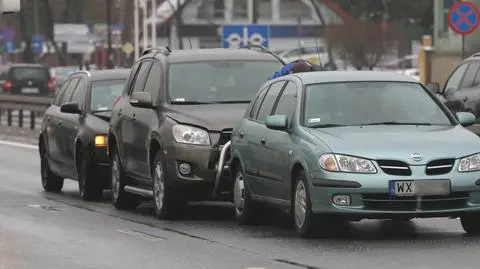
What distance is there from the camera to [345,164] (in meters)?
12.3

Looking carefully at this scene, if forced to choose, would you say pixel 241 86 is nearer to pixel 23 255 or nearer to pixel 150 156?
pixel 150 156

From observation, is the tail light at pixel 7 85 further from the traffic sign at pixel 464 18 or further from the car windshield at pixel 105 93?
the car windshield at pixel 105 93

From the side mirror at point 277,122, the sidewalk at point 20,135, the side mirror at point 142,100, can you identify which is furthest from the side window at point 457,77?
the sidewalk at point 20,135

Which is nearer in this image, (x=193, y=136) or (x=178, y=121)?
(x=193, y=136)

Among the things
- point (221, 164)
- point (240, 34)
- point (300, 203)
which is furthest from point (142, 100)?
point (240, 34)

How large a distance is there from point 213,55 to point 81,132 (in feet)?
9.52

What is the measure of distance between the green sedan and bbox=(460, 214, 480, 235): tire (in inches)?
0.5

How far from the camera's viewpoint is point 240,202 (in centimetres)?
1438

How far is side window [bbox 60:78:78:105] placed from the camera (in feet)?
66.0

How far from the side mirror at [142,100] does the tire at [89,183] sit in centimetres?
279

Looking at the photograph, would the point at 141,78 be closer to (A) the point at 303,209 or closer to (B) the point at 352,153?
(A) the point at 303,209

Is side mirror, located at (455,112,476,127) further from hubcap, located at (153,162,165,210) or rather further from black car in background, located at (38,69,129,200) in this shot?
black car in background, located at (38,69,129,200)

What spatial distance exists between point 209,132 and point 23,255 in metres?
3.17

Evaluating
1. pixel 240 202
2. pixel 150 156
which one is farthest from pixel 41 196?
pixel 240 202
